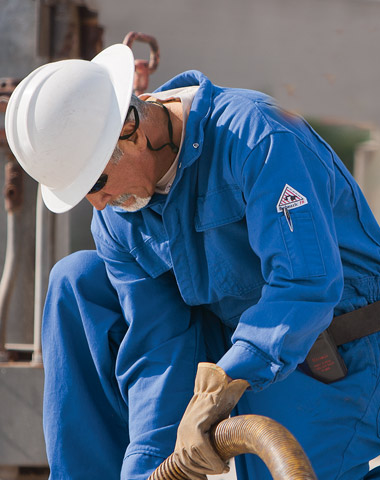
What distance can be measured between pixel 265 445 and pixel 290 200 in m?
0.61

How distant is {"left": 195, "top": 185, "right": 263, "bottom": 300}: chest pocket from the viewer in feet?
7.47

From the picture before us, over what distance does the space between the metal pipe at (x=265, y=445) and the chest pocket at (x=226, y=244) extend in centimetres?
55

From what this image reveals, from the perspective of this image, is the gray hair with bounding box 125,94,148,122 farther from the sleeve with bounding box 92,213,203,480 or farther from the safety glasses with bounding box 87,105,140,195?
the sleeve with bounding box 92,213,203,480

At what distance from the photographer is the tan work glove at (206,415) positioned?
192 centimetres

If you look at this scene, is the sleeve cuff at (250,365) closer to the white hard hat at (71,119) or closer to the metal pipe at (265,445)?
the metal pipe at (265,445)

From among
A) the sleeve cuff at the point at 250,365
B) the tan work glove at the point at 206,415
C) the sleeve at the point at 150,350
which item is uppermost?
the sleeve cuff at the point at 250,365

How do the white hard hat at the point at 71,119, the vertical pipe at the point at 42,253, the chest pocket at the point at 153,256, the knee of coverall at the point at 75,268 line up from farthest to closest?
the vertical pipe at the point at 42,253 < the knee of coverall at the point at 75,268 < the chest pocket at the point at 153,256 < the white hard hat at the point at 71,119

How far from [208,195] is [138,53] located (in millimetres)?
5304

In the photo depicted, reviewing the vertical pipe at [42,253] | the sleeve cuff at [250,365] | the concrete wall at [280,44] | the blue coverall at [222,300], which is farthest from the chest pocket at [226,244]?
the concrete wall at [280,44]

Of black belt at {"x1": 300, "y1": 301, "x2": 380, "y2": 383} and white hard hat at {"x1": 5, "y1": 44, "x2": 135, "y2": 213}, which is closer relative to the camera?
white hard hat at {"x1": 5, "y1": 44, "x2": 135, "y2": 213}

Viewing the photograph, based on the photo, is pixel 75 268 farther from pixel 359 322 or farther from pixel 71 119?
pixel 359 322

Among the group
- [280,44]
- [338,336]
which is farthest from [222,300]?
[280,44]

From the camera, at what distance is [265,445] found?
5.65 feet

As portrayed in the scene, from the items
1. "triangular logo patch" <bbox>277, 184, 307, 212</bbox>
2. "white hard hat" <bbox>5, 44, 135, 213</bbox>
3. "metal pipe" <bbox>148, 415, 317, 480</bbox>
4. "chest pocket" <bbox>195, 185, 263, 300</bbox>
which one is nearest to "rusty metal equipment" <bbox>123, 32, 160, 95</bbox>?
"white hard hat" <bbox>5, 44, 135, 213</bbox>
